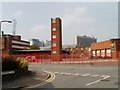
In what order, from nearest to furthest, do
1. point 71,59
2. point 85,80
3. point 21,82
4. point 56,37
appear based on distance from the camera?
point 21,82
point 85,80
point 71,59
point 56,37

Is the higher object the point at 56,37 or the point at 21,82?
the point at 56,37

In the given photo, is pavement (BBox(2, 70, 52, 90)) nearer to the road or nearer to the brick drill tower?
the road

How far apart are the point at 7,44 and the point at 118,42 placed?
5059 cm

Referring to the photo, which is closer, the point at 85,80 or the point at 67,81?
the point at 67,81

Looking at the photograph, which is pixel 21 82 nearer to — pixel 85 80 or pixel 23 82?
pixel 23 82

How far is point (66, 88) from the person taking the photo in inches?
358

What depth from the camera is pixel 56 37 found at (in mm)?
48781

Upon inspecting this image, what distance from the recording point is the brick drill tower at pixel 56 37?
48.3 m

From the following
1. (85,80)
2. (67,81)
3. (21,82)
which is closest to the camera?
(21,82)

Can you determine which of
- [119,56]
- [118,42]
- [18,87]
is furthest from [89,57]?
[118,42]

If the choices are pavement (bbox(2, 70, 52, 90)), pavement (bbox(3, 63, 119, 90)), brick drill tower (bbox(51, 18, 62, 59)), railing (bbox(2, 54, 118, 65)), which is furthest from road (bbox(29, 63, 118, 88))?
brick drill tower (bbox(51, 18, 62, 59))

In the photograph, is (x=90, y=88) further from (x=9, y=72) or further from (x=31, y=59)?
(x=31, y=59)

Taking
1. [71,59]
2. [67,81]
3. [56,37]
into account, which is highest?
[56,37]

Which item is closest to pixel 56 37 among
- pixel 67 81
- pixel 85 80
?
pixel 85 80
